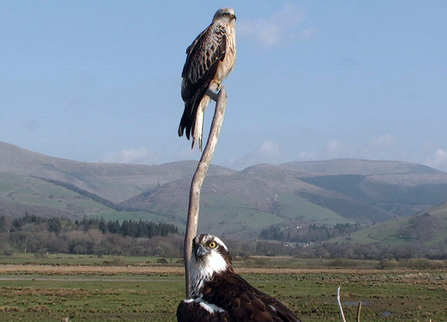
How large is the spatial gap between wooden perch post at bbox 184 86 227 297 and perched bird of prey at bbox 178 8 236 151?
93 centimetres

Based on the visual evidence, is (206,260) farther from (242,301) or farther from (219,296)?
(242,301)

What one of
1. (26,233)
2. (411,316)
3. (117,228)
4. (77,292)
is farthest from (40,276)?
(117,228)

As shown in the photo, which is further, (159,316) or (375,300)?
(375,300)

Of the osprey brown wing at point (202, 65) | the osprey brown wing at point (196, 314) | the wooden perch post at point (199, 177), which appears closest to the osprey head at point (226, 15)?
the osprey brown wing at point (202, 65)

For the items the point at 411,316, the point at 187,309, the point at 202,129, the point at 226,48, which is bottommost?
the point at 411,316

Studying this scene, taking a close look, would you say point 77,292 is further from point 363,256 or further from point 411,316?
point 363,256

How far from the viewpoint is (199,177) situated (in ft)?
22.6

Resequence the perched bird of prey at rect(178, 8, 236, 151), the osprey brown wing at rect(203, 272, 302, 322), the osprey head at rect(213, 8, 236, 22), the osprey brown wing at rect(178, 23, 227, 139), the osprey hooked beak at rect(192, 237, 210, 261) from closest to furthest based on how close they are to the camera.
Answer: the osprey brown wing at rect(203, 272, 302, 322) → the osprey hooked beak at rect(192, 237, 210, 261) → the perched bird of prey at rect(178, 8, 236, 151) → the osprey brown wing at rect(178, 23, 227, 139) → the osprey head at rect(213, 8, 236, 22)

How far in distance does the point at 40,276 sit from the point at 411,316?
5572 cm

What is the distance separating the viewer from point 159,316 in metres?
43.3

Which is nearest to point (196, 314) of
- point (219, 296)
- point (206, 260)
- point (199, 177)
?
point (219, 296)

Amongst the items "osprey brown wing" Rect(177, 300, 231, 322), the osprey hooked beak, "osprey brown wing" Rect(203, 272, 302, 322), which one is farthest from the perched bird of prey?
"osprey brown wing" Rect(177, 300, 231, 322)

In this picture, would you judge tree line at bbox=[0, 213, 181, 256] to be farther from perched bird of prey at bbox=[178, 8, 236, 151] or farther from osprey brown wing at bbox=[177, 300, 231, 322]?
osprey brown wing at bbox=[177, 300, 231, 322]

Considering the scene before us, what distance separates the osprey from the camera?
589 centimetres
